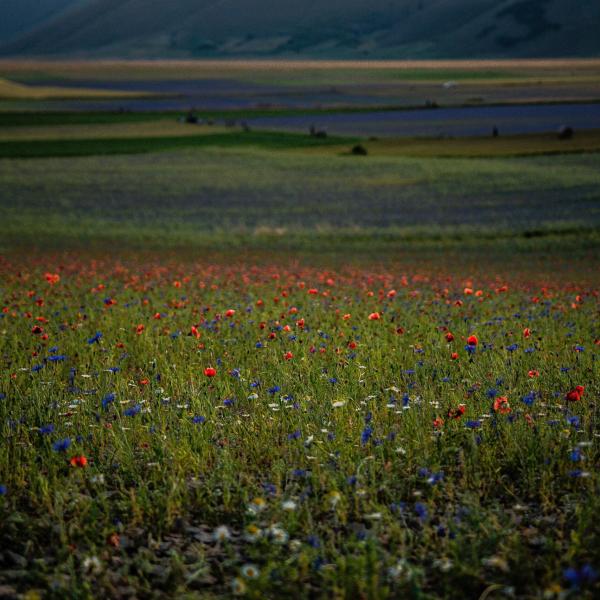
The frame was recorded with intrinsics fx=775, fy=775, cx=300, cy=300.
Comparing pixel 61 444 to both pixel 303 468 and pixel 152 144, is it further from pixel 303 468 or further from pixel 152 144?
pixel 152 144

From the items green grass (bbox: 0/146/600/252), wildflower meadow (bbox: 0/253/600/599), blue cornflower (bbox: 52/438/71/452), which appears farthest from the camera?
green grass (bbox: 0/146/600/252)

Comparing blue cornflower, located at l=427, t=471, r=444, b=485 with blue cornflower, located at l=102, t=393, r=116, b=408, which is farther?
blue cornflower, located at l=102, t=393, r=116, b=408

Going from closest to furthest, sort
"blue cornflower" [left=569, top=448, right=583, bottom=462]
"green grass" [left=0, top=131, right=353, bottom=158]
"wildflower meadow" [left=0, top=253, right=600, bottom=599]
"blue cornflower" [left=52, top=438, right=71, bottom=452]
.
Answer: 1. "wildflower meadow" [left=0, top=253, right=600, bottom=599]
2. "blue cornflower" [left=569, top=448, right=583, bottom=462]
3. "blue cornflower" [left=52, top=438, right=71, bottom=452]
4. "green grass" [left=0, top=131, right=353, bottom=158]

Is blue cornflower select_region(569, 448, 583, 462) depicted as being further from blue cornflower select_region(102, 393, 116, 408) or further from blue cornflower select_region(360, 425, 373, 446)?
blue cornflower select_region(102, 393, 116, 408)

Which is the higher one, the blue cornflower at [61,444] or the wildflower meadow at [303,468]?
the blue cornflower at [61,444]

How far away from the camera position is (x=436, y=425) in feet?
17.0

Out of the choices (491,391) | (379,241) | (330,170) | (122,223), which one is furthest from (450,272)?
(330,170)

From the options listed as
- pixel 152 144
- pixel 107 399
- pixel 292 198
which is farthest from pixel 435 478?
pixel 152 144

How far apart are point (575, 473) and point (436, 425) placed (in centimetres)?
104

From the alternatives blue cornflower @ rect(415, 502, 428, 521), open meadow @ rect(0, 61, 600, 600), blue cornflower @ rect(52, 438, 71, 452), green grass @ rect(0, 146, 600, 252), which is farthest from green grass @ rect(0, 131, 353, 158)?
blue cornflower @ rect(415, 502, 428, 521)

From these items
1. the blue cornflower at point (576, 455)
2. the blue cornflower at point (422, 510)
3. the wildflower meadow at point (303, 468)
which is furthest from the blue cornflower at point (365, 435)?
the blue cornflower at point (576, 455)

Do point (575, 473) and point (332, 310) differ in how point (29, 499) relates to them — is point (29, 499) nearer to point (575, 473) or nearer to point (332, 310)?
point (575, 473)

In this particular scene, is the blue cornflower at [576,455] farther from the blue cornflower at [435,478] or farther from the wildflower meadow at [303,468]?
the blue cornflower at [435,478]

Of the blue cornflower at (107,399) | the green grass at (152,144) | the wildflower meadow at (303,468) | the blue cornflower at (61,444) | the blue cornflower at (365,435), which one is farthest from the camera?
the green grass at (152,144)
